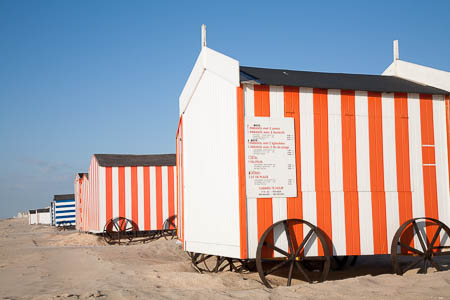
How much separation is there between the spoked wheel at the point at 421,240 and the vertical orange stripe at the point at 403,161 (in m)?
0.05

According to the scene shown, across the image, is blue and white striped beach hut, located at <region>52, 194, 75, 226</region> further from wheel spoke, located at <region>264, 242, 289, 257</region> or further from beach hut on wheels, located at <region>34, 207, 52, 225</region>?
wheel spoke, located at <region>264, 242, 289, 257</region>

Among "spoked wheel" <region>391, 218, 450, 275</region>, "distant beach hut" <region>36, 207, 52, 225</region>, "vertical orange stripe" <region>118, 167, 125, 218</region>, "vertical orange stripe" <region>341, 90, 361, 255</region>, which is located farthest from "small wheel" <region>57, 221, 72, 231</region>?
"spoked wheel" <region>391, 218, 450, 275</region>

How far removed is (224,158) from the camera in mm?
7762

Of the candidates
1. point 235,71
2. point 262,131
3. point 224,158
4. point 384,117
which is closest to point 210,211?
point 224,158

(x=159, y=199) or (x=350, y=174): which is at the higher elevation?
(x=350, y=174)

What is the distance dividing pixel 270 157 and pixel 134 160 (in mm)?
14198

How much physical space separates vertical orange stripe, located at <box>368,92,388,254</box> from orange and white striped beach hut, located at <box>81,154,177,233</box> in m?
12.6

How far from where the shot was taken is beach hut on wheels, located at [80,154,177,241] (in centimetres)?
1934

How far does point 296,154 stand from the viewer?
25.3 ft

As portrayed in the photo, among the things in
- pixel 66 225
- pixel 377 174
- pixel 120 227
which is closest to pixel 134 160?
pixel 120 227

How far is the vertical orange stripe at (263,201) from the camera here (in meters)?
Answer: 7.44

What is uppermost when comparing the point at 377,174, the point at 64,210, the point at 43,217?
the point at 377,174

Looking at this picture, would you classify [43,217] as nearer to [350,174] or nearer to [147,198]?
[147,198]

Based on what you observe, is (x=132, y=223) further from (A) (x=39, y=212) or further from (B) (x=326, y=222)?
(A) (x=39, y=212)
